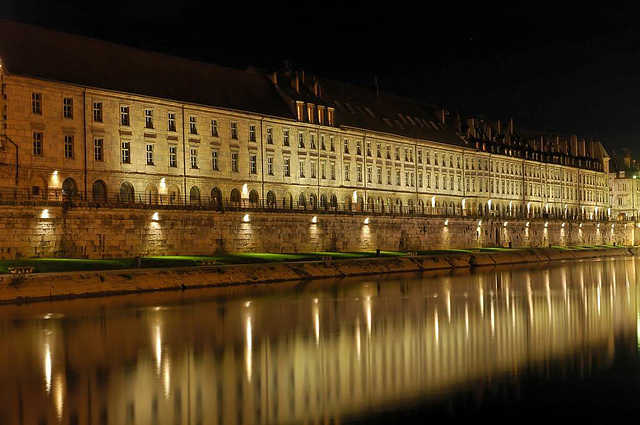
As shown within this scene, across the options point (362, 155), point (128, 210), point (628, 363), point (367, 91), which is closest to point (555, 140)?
point (367, 91)

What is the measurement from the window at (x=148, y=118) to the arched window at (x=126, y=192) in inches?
196

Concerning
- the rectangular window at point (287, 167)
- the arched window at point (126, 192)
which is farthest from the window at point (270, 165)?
the arched window at point (126, 192)

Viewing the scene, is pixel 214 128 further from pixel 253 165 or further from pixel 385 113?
pixel 385 113

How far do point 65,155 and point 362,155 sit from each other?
36.1m

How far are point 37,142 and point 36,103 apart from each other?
8.67 feet

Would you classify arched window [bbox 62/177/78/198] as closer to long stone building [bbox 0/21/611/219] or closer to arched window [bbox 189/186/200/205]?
long stone building [bbox 0/21/611/219]

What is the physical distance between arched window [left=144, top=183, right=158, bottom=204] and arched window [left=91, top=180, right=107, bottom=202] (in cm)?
337

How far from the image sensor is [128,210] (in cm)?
5294

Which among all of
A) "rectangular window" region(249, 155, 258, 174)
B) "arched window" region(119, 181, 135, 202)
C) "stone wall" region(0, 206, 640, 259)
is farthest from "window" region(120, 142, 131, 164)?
"rectangular window" region(249, 155, 258, 174)

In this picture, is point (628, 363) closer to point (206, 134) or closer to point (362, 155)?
point (206, 134)

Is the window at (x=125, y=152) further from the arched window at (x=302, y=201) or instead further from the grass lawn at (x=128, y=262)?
the arched window at (x=302, y=201)

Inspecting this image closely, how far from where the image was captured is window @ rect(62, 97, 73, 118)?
53000mm

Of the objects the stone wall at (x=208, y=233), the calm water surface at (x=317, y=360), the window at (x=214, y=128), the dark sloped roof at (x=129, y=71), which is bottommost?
the calm water surface at (x=317, y=360)

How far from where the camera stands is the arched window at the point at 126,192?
5615 centimetres
